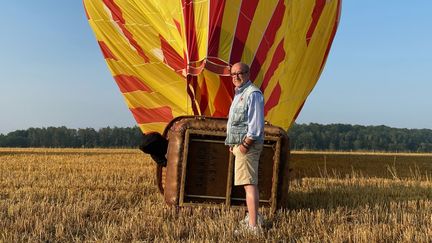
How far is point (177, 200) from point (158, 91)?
275 cm

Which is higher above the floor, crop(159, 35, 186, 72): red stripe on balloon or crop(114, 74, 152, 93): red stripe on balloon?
crop(159, 35, 186, 72): red stripe on balloon

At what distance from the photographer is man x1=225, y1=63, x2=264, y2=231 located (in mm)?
4477

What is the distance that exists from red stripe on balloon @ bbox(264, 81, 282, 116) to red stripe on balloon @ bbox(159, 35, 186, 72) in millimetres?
1231

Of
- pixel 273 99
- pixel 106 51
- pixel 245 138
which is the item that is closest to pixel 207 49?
pixel 273 99

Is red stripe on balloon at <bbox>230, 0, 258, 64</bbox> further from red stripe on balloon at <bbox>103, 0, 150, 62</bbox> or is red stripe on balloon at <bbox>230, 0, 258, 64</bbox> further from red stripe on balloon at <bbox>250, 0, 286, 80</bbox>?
red stripe on balloon at <bbox>103, 0, 150, 62</bbox>

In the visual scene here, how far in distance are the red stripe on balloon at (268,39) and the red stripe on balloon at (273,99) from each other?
0.50 metres

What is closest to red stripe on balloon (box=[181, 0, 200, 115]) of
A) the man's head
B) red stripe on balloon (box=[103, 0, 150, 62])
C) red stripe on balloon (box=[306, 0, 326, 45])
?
red stripe on balloon (box=[103, 0, 150, 62])

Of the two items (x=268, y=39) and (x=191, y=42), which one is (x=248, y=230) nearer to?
(x=191, y=42)

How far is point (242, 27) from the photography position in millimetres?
6508

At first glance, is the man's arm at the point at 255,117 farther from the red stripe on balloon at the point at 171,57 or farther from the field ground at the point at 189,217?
the red stripe on balloon at the point at 171,57

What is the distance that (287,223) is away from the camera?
5031mm

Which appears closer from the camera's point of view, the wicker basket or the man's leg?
the man's leg

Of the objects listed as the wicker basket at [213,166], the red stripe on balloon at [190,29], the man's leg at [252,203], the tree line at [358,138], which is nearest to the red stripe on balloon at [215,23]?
the red stripe on balloon at [190,29]

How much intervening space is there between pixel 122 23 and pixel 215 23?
2187mm
